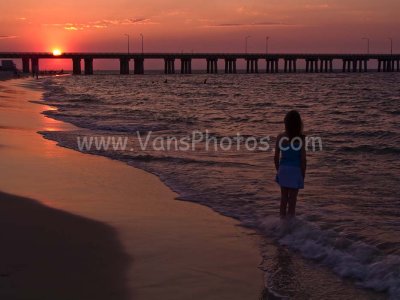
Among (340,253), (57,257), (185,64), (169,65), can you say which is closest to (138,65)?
(169,65)

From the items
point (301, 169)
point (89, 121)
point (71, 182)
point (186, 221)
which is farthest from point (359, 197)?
point (89, 121)

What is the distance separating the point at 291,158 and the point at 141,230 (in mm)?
2048

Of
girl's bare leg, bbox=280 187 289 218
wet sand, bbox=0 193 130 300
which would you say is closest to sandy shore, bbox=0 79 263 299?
wet sand, bbox=0 193 130 300

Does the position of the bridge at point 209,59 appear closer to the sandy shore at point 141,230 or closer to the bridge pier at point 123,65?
the bridge pier at point 123,65

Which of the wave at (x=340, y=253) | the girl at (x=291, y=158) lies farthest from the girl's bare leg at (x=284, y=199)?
the wave at (x=340, y=253)

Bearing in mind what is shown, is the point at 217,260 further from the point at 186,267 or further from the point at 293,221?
the point at 293,221

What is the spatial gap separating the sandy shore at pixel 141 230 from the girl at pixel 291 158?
2.35ft

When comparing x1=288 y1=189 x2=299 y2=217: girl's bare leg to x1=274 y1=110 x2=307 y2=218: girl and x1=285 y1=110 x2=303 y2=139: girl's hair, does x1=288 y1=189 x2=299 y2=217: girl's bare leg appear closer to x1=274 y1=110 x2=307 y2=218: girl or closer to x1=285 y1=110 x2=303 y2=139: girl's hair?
x1=274 y1=110 x2=307 y2=218: girl

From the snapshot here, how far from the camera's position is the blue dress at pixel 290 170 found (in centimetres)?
727

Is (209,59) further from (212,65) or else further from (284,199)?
(284,199)

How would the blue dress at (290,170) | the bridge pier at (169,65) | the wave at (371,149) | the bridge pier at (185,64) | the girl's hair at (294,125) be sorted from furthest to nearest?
the bridge pier at (185,64) < the bridge pier at (169,65) < the wave at (371,149) < the blue dress at (290,170) < the girl's hair at (294,125)

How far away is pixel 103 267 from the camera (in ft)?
18.2

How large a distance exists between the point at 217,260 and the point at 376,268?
1.56m

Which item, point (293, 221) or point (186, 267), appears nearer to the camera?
point (186, 267)
